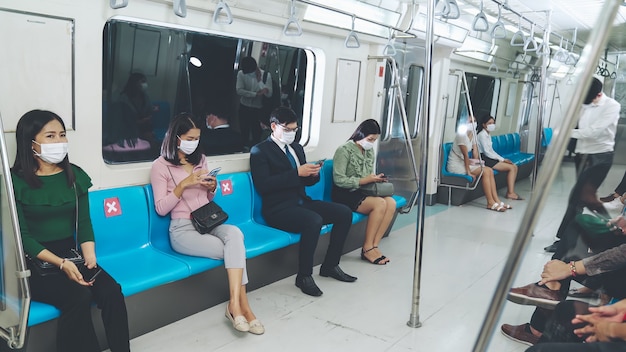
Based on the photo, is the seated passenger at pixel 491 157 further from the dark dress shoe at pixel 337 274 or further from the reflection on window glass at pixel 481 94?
the dark dress shoe at pixel 337 274

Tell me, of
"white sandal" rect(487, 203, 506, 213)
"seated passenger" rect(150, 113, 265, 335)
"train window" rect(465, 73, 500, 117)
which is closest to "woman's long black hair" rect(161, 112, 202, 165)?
"seated passenger" rect(150, 113, 265, 335)

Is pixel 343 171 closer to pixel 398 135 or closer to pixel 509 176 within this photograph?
pixel 398 135

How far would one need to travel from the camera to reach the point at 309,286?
12.4ft

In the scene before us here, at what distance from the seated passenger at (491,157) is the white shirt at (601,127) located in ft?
18.8

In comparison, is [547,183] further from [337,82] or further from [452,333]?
[337,82]

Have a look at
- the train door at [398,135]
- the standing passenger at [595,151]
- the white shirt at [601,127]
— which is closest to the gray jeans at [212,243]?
the standing passenger at [595,151]

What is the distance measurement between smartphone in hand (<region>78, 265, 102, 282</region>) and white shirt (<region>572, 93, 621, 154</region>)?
7.33ft

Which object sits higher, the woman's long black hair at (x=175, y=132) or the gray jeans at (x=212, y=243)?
the woman's long black hair at (x=175, y=132)

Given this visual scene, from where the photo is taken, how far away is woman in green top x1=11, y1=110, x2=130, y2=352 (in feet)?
8.08

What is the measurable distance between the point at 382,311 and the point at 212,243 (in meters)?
1.26

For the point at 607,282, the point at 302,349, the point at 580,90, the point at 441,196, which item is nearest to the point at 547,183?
the point at 580,90

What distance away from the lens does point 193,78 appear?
13.5 feet

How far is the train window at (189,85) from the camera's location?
3506mm

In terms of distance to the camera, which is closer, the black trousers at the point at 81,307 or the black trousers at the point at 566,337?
the black trousers at the point at 566,337
